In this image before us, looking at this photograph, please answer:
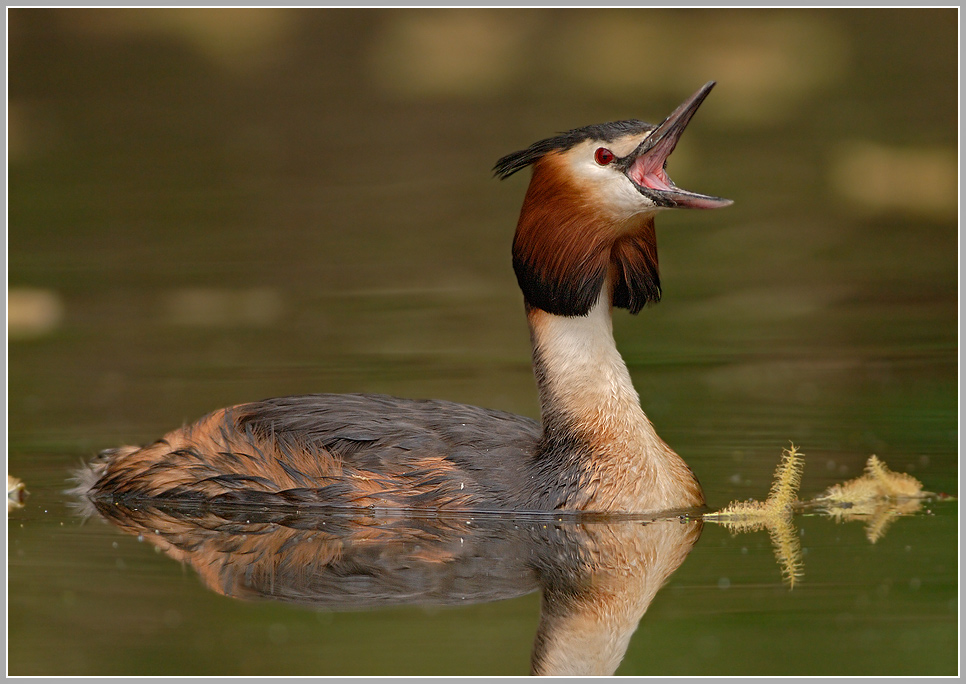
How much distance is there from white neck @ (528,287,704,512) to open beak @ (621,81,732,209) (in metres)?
0.55

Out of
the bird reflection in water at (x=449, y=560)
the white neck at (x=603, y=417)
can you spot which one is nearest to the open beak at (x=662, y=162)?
the white neck at (x=603, y=417)

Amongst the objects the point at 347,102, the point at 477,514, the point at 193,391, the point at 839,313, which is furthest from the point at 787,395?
the point at 347,102

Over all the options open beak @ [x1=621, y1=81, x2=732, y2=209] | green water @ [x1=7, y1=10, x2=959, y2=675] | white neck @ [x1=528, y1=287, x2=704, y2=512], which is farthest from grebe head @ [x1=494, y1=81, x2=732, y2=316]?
green water @ [x1=7, y1=10, x2=959, y2=675]

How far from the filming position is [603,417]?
6.89 m

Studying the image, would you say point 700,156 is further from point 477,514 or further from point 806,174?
point 477,514

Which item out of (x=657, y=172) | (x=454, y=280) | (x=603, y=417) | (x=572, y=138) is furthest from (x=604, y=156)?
(x=454, y=280)

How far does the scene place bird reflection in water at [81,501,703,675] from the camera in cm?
557

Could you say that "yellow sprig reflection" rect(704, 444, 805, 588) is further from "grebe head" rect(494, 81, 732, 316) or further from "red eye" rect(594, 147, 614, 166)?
"red eye" rect(594, 147, 614, 166)

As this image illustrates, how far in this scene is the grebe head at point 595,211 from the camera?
666cm

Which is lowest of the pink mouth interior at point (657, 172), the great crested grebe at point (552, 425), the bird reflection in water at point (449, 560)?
the bird reflection in water at point (449, 560)

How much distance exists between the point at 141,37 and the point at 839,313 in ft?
37.8

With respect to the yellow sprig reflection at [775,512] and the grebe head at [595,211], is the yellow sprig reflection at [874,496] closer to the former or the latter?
the yellow sprig reflection at [775,512]

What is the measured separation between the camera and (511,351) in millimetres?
9617

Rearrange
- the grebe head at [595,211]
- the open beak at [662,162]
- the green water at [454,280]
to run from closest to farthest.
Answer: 1. the green water at [454,280]
2. the open beak at [662,162]
3. the grebe head at [595,211]
